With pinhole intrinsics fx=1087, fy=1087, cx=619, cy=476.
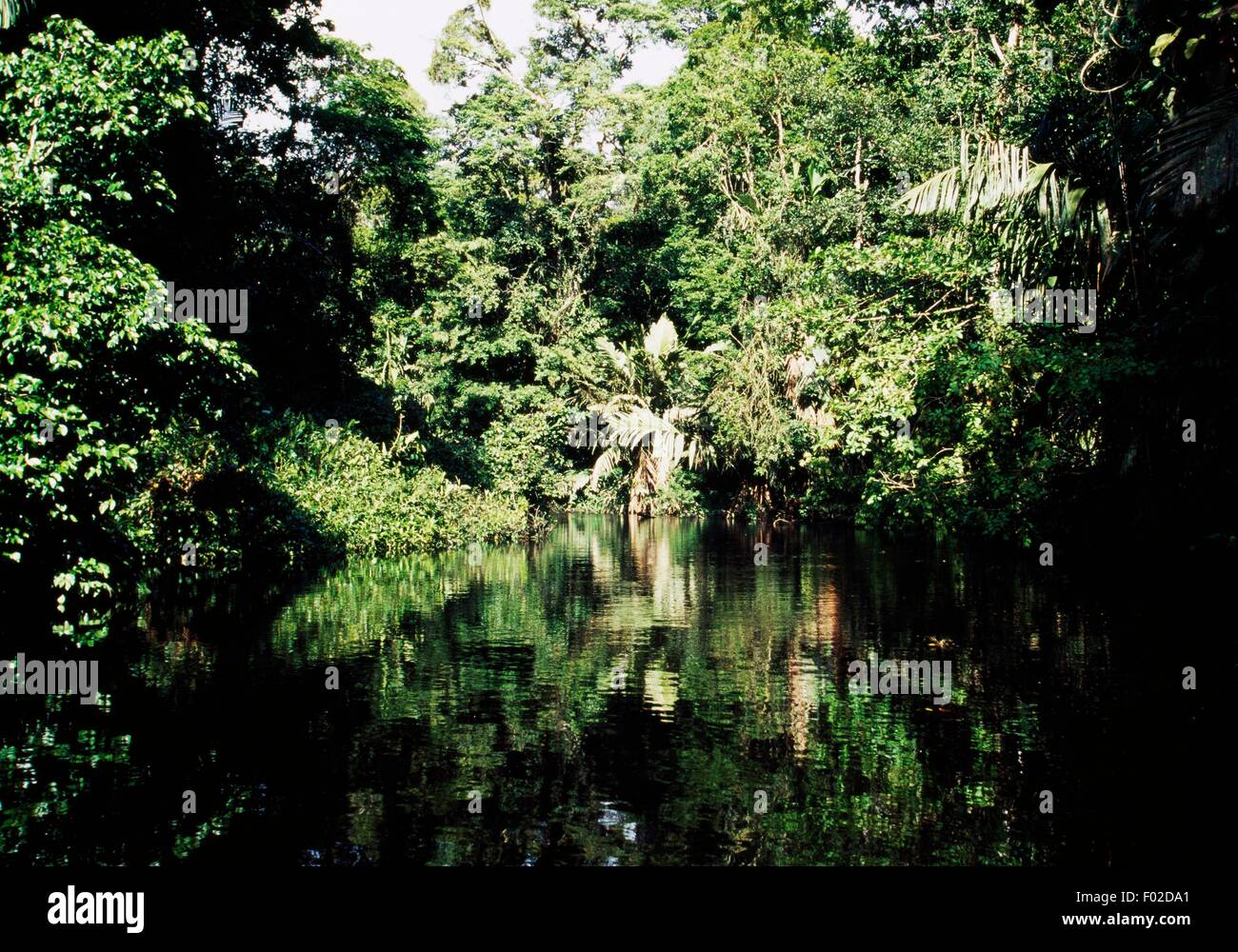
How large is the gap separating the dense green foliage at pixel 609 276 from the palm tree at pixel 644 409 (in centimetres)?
15

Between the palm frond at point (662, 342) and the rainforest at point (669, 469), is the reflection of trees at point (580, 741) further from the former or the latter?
the palm frond at point (662, 342)

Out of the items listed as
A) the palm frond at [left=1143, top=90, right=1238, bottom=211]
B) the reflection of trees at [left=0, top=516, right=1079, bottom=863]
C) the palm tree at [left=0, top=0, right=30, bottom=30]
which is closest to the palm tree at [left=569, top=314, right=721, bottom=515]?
the reflection of trees at [left=0, top=516, right=1079, bottom=863]

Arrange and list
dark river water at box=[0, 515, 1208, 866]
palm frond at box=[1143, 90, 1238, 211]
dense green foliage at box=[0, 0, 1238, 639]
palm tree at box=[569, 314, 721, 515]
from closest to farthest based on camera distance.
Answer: dark river water at box=[0, 515, 1208, 866], palm frond at box=[1143, 90, 1238, 211], dense green foliage at box=[0, 0, 1238, 639], palm tree at box=[569, 314, 721, 515]

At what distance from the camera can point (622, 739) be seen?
822cm

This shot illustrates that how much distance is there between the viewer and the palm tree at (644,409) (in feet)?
125

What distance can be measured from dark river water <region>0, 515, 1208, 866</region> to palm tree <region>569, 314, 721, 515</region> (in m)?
22.8

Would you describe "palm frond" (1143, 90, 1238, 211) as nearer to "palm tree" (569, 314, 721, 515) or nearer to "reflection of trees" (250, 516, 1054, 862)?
"reflection of trees" (250, 516, 1054, 862)

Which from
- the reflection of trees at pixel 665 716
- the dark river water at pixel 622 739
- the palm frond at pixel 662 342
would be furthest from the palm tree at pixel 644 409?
the dark river water at pixel 622 739

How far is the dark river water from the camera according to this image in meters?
5.95

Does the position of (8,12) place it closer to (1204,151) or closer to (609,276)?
(1204,151)

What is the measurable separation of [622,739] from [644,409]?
101ft

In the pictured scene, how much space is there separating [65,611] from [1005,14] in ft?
72.6
